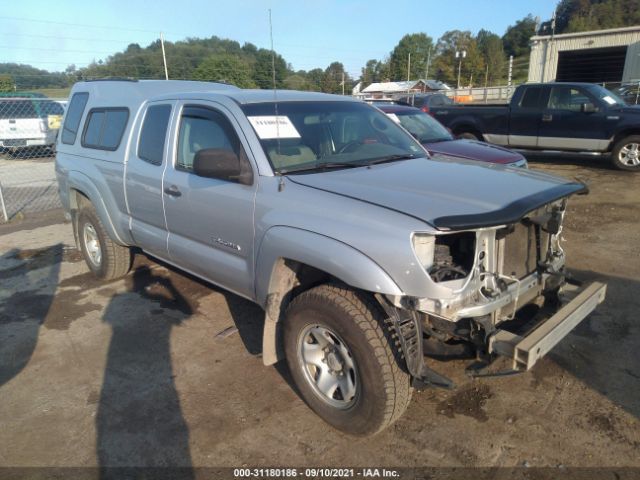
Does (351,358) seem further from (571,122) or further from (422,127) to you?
(571,122)

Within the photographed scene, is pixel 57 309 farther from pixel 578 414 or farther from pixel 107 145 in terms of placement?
pixel 578 414

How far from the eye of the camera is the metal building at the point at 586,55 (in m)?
32.5

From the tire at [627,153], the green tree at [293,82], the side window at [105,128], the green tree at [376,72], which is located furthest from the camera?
the green tree at [376,72]

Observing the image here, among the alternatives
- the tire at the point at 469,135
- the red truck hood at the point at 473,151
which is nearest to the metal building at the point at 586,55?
the tire at the point at 469,135

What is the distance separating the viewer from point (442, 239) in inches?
107

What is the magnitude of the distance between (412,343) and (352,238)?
642 mm

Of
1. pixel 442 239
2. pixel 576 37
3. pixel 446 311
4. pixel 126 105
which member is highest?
pixel 576 37

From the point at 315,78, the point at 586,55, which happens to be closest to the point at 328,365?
the point at 315,78

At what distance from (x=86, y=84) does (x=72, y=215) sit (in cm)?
156

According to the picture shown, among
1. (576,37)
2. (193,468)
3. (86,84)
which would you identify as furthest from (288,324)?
(576,37)

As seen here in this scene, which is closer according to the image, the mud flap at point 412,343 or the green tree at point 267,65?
the mud flap at point 412,343

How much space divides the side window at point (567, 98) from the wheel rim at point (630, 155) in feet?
4.34

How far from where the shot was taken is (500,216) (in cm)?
242

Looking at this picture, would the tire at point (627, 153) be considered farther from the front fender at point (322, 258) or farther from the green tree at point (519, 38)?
the green tree at point (519, 38)
